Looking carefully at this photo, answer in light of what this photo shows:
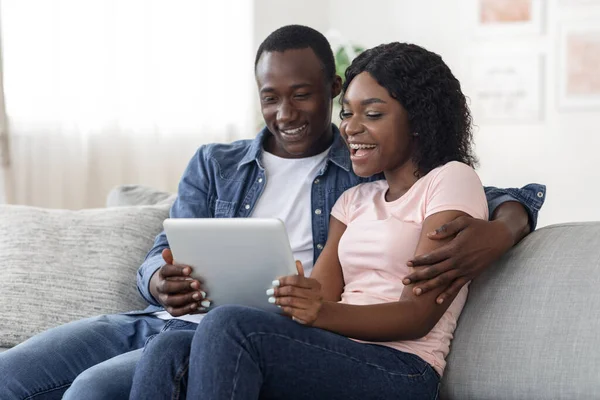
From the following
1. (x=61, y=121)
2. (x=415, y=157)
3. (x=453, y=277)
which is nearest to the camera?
(x=453, y=277)

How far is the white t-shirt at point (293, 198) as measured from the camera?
6.33 feet

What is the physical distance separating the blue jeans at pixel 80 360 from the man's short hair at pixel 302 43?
26.5 inches

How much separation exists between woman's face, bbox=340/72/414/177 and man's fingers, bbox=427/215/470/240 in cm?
25

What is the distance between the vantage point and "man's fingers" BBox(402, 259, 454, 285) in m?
1.52

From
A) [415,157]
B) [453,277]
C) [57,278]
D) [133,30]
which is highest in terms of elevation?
[133,30]

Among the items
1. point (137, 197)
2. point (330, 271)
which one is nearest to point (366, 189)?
point (330, 271)

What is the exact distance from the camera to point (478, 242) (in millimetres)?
1567

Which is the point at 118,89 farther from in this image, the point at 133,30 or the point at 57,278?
the point at 57,278

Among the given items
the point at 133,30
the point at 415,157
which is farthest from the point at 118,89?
the point at 415,157

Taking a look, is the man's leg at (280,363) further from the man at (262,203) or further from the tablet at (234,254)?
the man at (262,203)

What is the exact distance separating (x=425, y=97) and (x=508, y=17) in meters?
3.13

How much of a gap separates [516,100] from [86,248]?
3.06m

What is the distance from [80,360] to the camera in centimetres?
178

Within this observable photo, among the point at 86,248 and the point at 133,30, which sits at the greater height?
the point at 133,30
